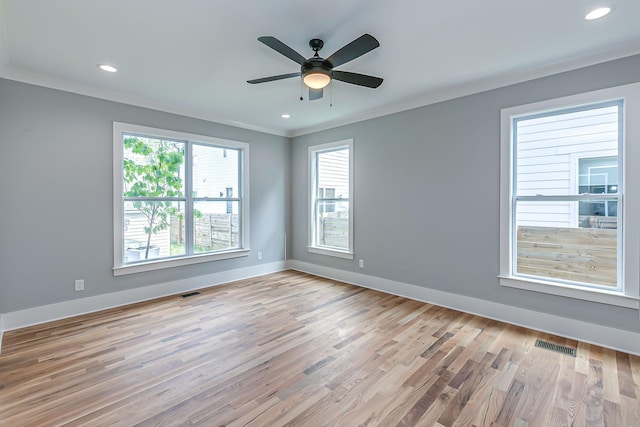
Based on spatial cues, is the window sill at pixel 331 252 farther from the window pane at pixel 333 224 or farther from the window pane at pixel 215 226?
the window pane at pixel 215 226

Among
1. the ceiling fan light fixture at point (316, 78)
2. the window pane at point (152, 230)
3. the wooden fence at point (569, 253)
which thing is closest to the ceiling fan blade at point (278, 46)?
the ceiling fan light fixture at point (316, 78)

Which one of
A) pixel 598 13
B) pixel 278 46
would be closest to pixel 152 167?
pixel 278 46

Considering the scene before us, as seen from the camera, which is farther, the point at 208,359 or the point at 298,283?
the point at 298,283

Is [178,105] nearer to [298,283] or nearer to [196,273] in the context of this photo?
[196,273]

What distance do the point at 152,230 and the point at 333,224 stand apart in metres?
2.88

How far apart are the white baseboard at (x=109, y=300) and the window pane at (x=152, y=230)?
1.47 ft

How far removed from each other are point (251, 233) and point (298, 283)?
4.11 feet

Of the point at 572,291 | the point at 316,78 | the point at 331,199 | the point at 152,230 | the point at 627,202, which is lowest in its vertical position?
the point at 572,291

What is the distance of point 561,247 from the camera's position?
3.08 m

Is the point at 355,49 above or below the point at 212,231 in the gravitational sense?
above

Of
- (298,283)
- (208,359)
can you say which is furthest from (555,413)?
(298,283)

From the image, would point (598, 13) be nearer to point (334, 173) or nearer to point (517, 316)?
point (517, 316)

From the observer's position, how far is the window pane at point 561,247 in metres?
2.84

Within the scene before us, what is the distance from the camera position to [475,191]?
3.54 metres
